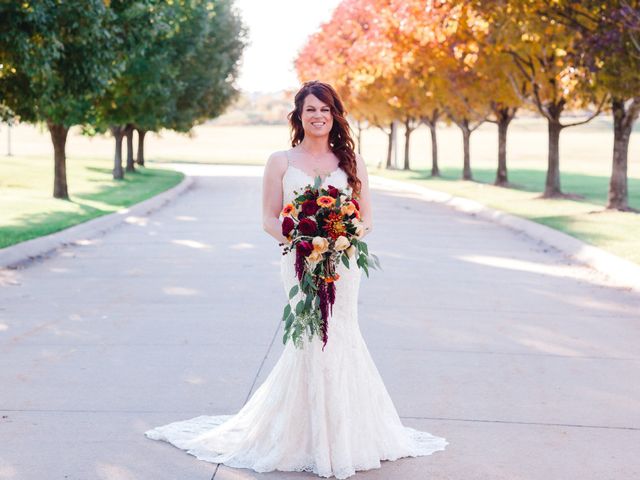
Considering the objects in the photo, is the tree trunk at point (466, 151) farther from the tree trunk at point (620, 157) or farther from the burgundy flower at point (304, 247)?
the burgundy flower at point (304, 247)

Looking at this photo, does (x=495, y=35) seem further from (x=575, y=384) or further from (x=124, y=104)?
(x=575, y=384)

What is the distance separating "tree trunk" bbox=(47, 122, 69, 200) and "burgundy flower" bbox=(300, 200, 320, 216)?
77.1 ft

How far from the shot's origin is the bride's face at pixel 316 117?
584 cm

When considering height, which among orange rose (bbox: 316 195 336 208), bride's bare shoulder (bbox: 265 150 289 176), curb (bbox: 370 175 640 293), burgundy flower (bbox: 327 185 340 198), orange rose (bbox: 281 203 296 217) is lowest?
curb (bbox: 370 175 640 293)

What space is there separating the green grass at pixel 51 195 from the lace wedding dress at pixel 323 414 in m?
11.1

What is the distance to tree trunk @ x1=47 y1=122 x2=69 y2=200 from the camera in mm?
28406

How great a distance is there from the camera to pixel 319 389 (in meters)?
5.65

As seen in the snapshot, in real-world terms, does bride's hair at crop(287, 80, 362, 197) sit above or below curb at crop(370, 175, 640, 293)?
above

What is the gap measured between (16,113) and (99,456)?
15.5 m

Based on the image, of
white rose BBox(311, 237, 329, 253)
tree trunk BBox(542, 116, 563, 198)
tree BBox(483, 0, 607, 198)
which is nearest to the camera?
white rose BBox(311, 237, 329, 253)

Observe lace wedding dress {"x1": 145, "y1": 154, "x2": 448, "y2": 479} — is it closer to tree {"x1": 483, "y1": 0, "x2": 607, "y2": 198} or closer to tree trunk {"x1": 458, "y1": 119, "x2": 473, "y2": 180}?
tree {"x1": 483, "y1": 0, "x2": 607, "y2": 198}

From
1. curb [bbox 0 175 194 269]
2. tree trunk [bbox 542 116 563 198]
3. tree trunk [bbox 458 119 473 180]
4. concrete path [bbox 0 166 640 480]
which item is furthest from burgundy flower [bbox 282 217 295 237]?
tree trunk [bbox 458 119 473 180]

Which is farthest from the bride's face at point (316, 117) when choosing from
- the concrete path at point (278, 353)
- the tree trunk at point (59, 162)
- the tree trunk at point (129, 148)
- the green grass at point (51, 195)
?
the tree trunk at point (129, 148)

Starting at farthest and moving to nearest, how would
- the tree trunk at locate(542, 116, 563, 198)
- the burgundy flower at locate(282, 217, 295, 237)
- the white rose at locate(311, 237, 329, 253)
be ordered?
1. the tree trunk at locate(542, 116, 563, 198)
2. the burgundy flower at locate(282, 217, 295, 237)
3. the white rose at locate(311, 237, 329, 253)
